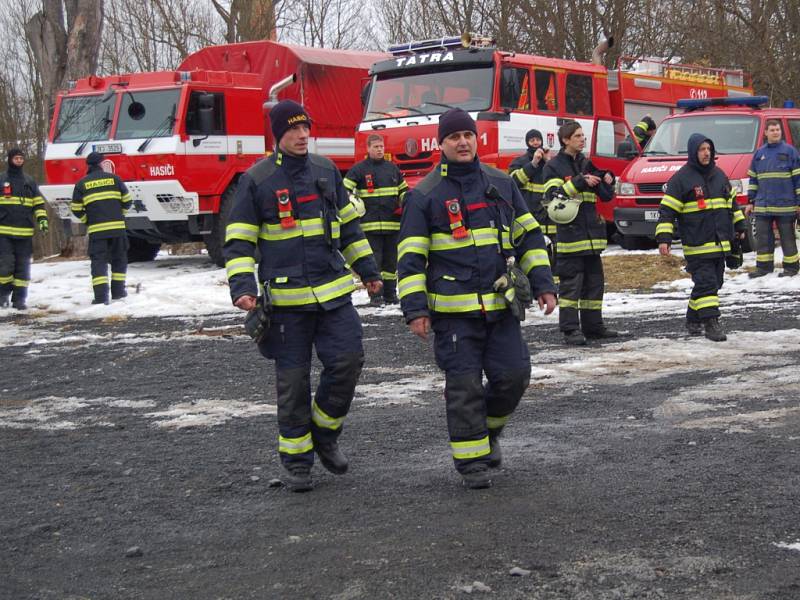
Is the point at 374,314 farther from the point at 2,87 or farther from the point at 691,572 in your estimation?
the point at 2,87

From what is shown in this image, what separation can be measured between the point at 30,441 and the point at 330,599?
3.76 meters

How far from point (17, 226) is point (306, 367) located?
10115 mm

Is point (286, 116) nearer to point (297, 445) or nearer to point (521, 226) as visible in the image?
point (521, 226)

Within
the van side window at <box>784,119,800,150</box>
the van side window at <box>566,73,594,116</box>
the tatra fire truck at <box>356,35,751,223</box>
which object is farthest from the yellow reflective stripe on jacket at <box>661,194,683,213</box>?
the van side window at <box>784,119,800,150</box>

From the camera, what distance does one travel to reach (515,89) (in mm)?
16062

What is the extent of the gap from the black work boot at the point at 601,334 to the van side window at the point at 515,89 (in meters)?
6.22

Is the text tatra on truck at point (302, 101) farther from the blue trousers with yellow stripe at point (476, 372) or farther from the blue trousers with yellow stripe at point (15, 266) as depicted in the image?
the blue trousers with yellow stripe at point (476, 372)

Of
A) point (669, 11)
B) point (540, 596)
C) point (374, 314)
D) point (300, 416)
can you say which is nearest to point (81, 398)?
point (300, 416)

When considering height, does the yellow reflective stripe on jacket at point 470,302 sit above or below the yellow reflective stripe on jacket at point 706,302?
above

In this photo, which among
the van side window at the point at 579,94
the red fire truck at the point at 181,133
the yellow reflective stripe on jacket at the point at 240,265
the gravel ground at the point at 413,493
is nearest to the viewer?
the gravel ground at the point at 413,493

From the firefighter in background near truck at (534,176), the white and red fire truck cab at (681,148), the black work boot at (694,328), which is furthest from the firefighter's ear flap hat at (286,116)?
the white and red fire truck cab at (681,148)

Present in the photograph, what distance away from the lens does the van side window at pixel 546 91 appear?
1662cm

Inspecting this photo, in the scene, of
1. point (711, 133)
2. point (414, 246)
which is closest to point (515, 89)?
point (711, 133)

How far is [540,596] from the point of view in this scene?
13.1 feet
